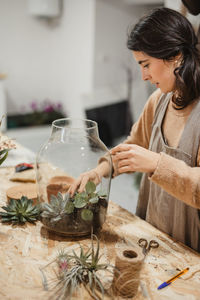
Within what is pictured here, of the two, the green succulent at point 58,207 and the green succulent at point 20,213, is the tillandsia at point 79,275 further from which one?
the green succulent at point 20,213

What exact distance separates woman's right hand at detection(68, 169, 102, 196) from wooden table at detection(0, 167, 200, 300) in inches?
6.9

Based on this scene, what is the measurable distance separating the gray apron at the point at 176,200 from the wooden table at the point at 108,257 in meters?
0.16

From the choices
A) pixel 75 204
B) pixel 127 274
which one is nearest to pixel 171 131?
pixel 75 204

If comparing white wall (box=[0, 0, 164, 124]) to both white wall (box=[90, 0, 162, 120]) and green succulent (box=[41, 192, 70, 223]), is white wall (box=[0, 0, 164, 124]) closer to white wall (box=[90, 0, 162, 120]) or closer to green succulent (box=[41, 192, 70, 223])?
white wall (box=[90, 0, 162, 120])

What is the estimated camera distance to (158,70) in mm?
1277

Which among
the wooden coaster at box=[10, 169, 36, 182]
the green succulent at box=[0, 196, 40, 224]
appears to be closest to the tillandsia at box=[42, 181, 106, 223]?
the green succulent at box=[0, 196, 40, 224]

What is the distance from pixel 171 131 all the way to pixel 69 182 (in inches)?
19.1

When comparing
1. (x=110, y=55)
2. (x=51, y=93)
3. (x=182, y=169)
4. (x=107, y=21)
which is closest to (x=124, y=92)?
(x=110, y=55)

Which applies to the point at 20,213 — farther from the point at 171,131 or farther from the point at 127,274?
the point at 171,131

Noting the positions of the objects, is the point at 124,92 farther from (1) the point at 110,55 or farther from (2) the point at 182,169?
(2) the point at 182,169

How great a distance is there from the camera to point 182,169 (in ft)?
3.66

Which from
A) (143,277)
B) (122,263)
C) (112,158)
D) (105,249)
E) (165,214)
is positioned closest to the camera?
(122,263)

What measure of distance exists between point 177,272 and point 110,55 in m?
4.06

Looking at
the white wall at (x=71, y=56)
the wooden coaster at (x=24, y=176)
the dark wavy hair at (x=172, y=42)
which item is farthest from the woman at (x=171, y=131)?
the white wall at (x=71, y=56)
